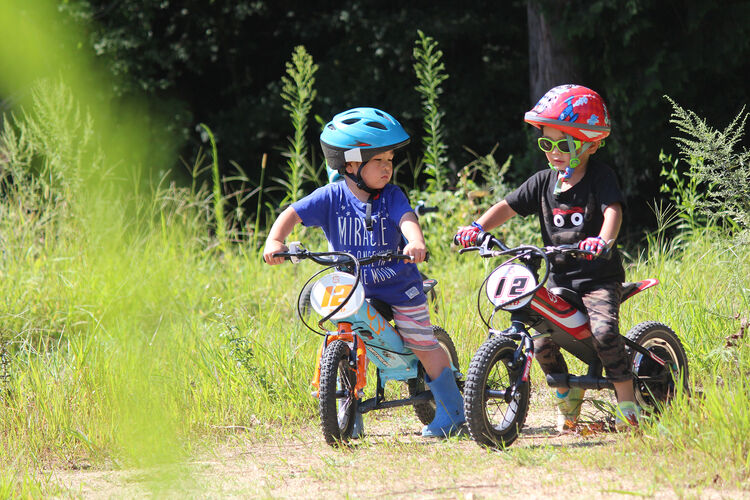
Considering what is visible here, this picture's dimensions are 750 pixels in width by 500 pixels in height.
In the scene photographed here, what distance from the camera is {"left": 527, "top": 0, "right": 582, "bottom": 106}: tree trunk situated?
7.87 meters

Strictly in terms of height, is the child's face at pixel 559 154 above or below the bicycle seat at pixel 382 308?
above

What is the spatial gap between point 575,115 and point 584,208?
16.0 inches

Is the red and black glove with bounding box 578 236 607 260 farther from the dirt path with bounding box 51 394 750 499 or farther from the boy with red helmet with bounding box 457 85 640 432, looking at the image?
the dirt path with bounding box 51 394 750 499

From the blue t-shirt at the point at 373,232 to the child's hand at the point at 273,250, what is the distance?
22 centimetres

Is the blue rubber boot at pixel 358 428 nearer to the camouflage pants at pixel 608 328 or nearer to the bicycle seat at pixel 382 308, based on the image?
the bicycle seat at pixel 382 308

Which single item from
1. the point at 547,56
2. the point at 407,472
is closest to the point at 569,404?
the point at 407,472

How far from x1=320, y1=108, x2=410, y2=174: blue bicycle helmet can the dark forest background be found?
441 cm

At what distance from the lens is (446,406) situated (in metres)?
3.63

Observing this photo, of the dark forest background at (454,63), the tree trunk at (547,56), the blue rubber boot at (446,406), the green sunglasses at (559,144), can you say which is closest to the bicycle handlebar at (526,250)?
the green sunglasses at (559,144)

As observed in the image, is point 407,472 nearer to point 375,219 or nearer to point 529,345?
point 529,345

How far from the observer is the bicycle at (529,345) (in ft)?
10.5

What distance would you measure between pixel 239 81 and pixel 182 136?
181cm

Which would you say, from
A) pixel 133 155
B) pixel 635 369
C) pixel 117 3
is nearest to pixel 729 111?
pixel 635 369

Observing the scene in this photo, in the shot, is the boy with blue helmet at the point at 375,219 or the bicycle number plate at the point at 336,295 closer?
the bicycle number plate at the point at 336,295
